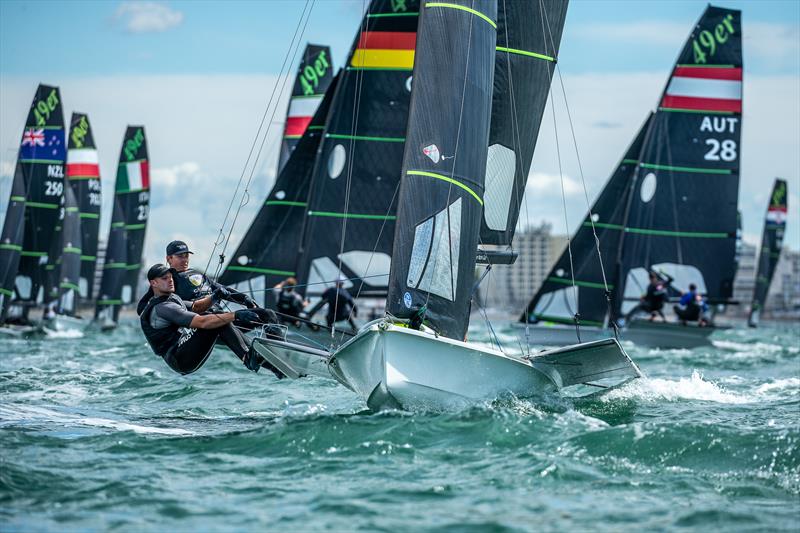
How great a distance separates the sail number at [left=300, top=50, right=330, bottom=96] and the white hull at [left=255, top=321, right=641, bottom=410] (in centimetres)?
1883

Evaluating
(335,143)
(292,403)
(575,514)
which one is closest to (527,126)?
(292,403)

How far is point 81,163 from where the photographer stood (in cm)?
4016

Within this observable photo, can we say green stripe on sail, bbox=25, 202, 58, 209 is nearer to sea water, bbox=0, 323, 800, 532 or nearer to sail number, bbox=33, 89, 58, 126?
sail number, bbox=33, 89, 58, 126

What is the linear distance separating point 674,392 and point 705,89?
15.1 meters

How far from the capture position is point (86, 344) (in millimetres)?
26109

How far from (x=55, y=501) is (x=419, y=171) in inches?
176

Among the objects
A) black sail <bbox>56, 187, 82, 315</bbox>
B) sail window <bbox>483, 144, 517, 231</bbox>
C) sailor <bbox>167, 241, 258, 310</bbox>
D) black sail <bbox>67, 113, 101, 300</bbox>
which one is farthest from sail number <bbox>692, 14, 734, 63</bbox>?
black sail <bbox>67, 113, 101, 300</bbox>

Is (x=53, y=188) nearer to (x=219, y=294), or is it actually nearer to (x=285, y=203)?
(x=285, y=203)

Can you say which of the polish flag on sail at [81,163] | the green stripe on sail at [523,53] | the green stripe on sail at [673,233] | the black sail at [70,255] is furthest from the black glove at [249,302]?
the polish flag on sail at [81,163]

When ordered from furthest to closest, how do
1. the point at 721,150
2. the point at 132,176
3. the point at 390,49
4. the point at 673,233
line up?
1. the point at 132,176
2. the point at 673,233
3. the point at 721,150
4. the point at 390,49

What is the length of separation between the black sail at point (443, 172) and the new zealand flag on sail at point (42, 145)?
24.0m

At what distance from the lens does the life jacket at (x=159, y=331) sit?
975 centimetres

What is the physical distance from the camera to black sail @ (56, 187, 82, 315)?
37000mm

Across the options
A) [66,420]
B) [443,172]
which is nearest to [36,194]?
[66,420]
